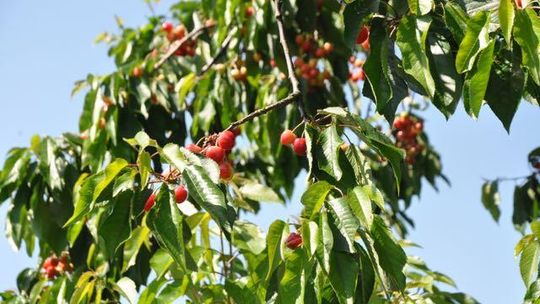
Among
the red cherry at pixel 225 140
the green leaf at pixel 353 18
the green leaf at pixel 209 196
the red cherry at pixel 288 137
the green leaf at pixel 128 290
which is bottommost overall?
the green leaf at pixel 128 290

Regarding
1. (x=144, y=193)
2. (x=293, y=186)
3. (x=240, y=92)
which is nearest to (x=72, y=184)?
(x=240, y=92)

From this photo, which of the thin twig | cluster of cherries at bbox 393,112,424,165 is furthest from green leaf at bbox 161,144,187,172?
cluster of cherries at bbox 393,112,424,165

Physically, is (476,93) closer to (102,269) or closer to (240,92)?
(102,269)

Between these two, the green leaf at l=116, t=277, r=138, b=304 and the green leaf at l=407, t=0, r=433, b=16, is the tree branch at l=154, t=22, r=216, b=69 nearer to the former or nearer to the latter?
the green leaf at l=116, t=277, r=138, b=304

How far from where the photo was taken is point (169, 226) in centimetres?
125

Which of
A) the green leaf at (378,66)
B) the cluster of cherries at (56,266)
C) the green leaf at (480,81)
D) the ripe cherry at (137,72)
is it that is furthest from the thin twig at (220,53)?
the green leaf at (480,81)

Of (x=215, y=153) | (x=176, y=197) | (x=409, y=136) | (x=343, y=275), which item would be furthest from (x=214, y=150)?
(x=409, y=136)

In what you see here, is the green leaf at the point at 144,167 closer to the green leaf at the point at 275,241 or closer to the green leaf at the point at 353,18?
the green leaf at the point at 275,241

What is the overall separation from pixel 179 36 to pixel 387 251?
2.44m

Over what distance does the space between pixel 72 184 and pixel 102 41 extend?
1.72 metres

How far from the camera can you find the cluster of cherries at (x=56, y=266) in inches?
117

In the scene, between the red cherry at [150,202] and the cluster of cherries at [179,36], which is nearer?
the red cherry at [150,202]

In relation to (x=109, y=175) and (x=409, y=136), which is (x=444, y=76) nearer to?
(x=109, y=175)

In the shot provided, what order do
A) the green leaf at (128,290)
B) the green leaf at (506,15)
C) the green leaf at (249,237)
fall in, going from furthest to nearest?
the green leaf at (249,237)
the green leaf at (128,290)
the green leaf at (506,15)
